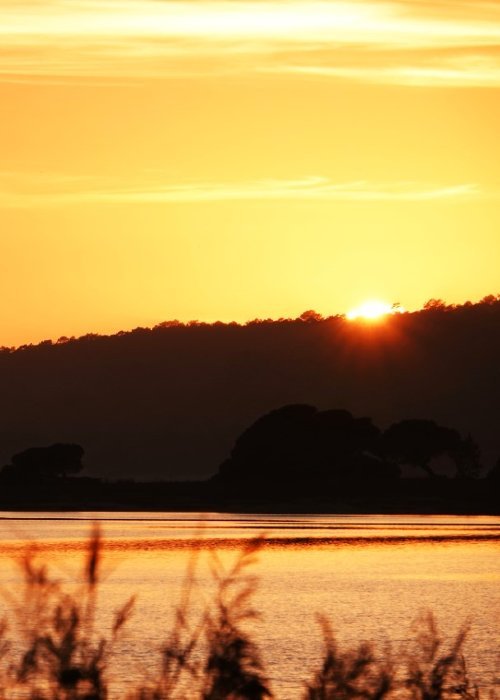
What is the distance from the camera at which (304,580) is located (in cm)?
5900

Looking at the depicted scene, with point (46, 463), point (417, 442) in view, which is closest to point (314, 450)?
point (417, 442)

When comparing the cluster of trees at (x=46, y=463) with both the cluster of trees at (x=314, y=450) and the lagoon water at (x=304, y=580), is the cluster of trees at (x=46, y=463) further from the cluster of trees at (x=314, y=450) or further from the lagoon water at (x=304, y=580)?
the lagoon water at (x=304, y=580)

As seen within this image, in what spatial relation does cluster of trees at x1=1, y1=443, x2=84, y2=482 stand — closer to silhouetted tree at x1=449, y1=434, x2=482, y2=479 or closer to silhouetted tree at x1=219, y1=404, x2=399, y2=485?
silhouetted tree at x1=219, y1=404, x2=399, y2=485

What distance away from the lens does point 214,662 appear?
12641mm

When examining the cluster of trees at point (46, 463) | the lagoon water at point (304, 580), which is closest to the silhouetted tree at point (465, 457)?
the cluster of trees at point (46, 463)

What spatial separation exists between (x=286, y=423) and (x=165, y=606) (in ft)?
337

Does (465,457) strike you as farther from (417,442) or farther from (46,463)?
(46,463)

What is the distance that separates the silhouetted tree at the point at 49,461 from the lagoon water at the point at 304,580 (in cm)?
6407

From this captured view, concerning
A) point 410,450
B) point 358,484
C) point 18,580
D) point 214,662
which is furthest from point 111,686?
point 410,450

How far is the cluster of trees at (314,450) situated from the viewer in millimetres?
142000

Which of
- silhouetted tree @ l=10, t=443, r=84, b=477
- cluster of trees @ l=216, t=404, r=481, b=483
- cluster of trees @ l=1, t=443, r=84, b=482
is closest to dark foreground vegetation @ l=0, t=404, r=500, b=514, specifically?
cluster of trees @ l=216, t=404, r=481, b=483

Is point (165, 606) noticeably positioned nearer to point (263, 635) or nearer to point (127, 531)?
point (263, 635)

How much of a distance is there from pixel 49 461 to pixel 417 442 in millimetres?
44045

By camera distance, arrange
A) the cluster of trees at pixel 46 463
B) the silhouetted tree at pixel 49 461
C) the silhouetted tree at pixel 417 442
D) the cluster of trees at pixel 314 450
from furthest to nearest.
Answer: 1. the silhouetted tree at pixel 49 461
2. the cluster of trees at pixel 46 463
3. the silhouetted tree at pixel 417 442
4. the cluster of trees at pixel 314 450
